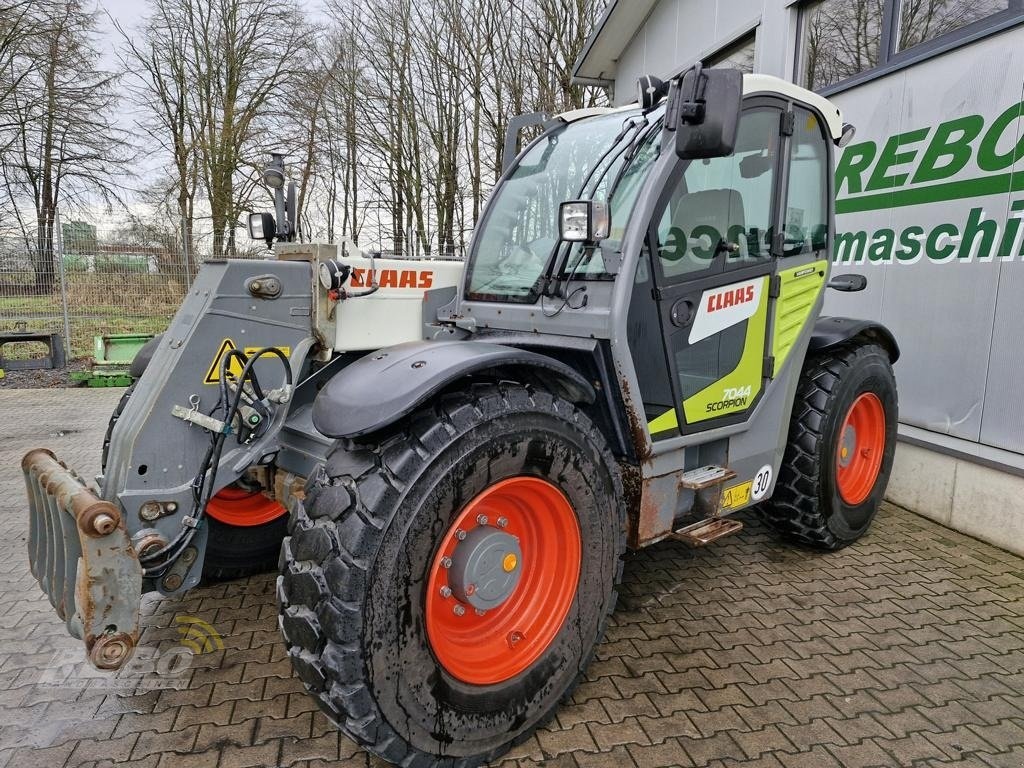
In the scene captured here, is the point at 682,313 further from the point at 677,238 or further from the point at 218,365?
the point at 218,365

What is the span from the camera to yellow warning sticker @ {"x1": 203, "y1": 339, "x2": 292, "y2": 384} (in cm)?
283

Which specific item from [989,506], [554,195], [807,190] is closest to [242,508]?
[554,195]

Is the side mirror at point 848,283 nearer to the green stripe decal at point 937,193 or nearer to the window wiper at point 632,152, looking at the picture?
the green stripe decal at point 937,193

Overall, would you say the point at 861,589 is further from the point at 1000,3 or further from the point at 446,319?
the point at 1000,3

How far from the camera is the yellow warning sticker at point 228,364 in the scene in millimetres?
2832

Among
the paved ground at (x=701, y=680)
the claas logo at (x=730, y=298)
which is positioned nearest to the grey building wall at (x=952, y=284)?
the paved ground at (x=701, y=680)

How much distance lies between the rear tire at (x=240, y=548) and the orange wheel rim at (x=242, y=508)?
0.02 meters

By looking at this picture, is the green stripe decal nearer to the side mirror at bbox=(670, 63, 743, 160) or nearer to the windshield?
the windshield

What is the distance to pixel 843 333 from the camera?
3.97 metres

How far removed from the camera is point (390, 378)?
2182 mm

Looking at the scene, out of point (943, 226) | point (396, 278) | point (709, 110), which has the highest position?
point (709, 110)

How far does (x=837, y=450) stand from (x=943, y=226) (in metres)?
2.02

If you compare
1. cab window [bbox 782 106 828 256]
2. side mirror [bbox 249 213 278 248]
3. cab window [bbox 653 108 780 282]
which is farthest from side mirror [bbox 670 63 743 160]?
side mirror [bbox 249 213 278 248]

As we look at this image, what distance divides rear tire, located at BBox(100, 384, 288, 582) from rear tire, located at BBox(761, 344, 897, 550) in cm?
282
